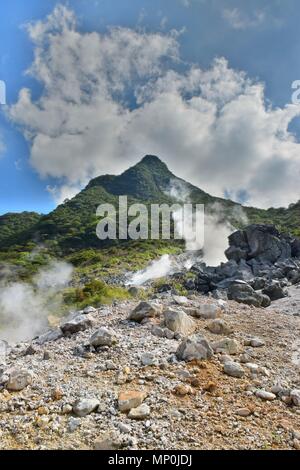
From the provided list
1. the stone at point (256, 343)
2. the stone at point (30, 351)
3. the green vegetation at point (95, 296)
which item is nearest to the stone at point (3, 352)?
the stone at point (30, 351)

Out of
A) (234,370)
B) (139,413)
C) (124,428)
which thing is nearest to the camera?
(124,428)

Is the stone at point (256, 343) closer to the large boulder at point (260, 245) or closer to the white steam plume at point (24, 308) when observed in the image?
the white steam plume at point (24, 308)

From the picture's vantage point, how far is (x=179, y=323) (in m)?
9.46

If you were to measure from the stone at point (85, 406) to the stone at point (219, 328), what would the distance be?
174 inches

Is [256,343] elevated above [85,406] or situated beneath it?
elevated above

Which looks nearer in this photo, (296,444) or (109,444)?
(109,444)

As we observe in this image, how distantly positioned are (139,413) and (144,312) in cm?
458

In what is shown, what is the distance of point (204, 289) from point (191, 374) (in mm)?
19163

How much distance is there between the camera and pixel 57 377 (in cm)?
707

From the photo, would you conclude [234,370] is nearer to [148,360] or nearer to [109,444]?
→ [148,360]

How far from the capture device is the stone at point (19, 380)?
6.76 m

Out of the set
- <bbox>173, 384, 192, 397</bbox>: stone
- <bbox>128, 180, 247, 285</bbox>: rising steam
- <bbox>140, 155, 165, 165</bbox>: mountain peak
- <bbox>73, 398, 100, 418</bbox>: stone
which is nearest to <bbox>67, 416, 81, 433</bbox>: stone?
<bbox>73, 398, 100, 418</bbox>: stone

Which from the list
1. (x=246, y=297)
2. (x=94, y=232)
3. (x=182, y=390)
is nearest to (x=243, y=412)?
(x=182, y=390)
